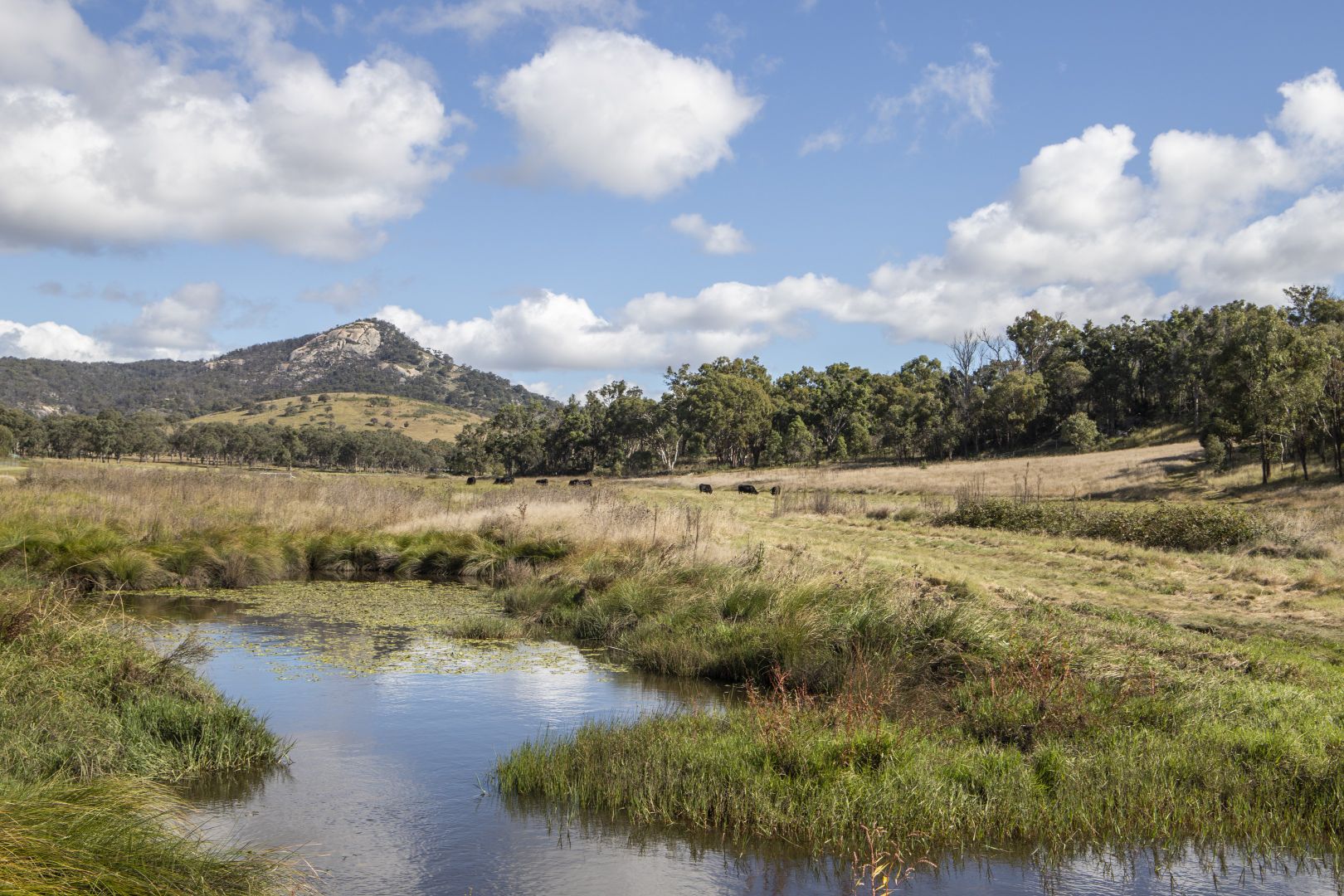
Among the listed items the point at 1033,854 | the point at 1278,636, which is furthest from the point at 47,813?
the point at 1278,636

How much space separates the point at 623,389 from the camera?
126375 millimetres

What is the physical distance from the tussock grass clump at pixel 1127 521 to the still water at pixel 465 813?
72.2 ft

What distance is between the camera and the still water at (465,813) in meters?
7.23

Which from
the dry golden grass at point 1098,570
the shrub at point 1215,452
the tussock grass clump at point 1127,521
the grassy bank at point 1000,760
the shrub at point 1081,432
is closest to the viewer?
the grassy bank at point 1000,760

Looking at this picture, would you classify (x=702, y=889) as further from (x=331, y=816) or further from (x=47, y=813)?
(x=47, y=813)

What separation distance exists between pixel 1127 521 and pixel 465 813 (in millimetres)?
28739

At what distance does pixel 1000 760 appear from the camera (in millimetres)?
8969

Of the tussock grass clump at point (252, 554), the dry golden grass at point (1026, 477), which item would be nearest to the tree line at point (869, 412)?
the dry golden grass at point (1026, 477)

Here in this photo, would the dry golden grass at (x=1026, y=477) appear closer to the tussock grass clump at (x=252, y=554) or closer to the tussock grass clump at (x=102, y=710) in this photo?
the tussock grass clump at (x=252, y=554)

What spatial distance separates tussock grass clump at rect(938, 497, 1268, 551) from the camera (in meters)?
28.7

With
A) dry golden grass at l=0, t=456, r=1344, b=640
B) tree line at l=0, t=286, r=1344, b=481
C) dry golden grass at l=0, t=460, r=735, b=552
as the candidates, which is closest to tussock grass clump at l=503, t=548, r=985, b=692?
dry golden grass at l=0, t=456, r=1344, b=640

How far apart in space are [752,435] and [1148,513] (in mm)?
83983

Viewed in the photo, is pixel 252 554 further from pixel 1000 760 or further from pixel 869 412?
pixel 869 412

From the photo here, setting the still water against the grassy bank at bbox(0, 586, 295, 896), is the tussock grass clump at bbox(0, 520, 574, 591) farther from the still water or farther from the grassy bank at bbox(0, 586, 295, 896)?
the grassy bank at bbox(0, 586, 295, 896)
